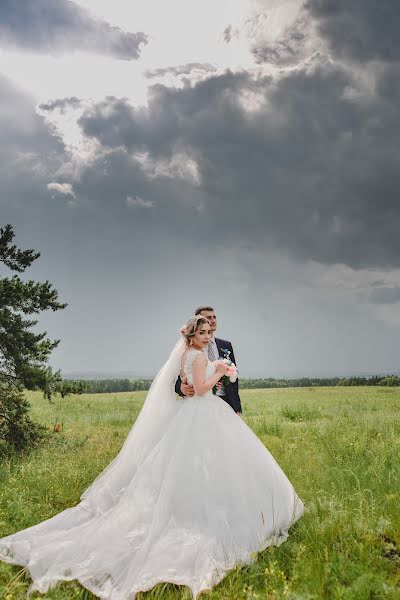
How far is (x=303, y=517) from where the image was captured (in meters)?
6.02

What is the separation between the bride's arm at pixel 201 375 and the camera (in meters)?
6.19

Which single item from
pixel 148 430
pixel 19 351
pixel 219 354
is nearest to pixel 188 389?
pixel 148 430

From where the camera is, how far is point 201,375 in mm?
6270

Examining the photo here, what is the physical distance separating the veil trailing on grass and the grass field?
1.12m

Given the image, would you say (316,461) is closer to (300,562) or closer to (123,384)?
(300,562)

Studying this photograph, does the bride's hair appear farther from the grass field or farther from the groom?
the grass field

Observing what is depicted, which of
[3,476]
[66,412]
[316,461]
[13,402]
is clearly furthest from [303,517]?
[66,412]

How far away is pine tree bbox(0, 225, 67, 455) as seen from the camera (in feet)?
35.6

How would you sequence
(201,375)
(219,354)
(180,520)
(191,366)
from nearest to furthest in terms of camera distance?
(180,520), (201,375), (191,366), (219,354)

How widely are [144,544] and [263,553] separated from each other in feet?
4.50

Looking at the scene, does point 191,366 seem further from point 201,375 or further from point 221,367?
point 221,367

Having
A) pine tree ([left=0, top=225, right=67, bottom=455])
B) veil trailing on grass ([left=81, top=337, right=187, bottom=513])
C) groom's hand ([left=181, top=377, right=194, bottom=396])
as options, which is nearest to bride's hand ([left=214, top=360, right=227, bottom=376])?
groom's hand ([left=181, top=377, right=194, bottom=396])

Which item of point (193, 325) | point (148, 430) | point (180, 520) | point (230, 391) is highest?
point (193, 325)

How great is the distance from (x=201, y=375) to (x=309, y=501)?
2.74 metres
